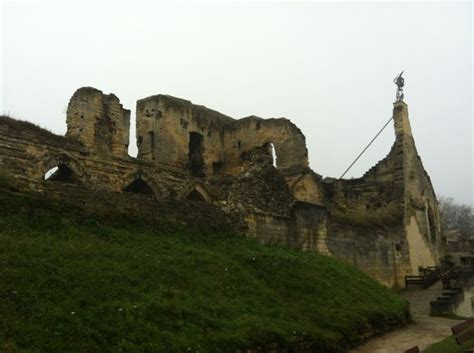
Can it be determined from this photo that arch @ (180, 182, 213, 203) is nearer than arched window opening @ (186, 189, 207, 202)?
Yes

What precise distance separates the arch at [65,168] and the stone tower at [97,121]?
71.7 inches

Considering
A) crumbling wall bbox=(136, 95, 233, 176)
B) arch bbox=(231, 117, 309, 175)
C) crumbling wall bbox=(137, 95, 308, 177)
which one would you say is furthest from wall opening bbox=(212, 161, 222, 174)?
arch bbox=(231, 117, 309, 175)

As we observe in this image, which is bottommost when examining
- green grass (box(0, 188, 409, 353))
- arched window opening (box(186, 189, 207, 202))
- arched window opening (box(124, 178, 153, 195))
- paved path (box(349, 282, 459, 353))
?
paved path (box(349, 282, 459, 353))

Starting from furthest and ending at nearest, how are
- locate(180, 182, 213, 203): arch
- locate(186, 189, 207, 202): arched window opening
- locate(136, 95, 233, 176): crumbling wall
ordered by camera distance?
locate(136, 95, 233, 176): crumbling wall < locate(186, 189, 207, 202): arched window opening < locate(180, 182, 213, 203): arch

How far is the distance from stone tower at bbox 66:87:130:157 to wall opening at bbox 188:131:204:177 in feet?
22.7

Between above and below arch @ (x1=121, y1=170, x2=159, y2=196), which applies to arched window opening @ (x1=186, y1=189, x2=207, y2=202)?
below

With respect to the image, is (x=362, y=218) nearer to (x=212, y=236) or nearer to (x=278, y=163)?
(x=278, y=163)

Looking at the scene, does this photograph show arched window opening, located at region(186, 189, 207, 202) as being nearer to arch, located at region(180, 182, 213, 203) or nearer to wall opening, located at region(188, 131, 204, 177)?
arch, located at region(180, 182, 213, 203)

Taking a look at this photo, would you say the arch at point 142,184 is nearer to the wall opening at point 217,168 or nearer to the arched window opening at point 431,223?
the wall opening at point 217,168

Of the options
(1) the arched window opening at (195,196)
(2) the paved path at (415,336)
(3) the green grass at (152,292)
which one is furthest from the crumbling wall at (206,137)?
(3) the green grass at (152,292)

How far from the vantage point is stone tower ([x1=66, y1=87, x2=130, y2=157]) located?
19.7 m

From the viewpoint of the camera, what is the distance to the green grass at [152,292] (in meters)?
5.80

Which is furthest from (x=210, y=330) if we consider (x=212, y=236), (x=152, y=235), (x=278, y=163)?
(x=278, y=163)

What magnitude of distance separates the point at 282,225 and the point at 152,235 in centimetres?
511
